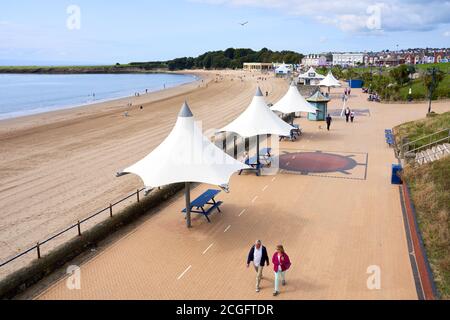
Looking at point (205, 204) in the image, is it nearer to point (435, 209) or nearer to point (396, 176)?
point (435, 209)

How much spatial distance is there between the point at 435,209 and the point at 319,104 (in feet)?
67.3

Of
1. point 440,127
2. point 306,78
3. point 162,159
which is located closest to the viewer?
point 162,159

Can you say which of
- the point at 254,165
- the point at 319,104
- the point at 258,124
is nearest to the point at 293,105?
the point at 319,104

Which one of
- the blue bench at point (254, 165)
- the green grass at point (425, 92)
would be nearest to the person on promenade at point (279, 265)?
the blue bench at point (254, 165)

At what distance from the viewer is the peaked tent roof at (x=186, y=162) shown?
11.5 meters

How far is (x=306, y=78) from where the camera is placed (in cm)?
6159

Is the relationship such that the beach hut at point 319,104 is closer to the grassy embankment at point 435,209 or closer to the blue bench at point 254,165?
the blue bench at point 254,165

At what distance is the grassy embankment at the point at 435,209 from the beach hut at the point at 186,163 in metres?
5.92

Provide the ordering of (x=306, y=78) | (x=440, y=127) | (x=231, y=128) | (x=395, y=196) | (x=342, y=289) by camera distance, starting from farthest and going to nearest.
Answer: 1. (x=306, y=78)
2. (x=440, y=127)
3. (x=231, y=128)
4. (x=395, y=196)
5. (x=342, y=289)

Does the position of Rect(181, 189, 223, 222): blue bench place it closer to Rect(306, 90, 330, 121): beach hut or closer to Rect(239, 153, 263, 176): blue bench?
Rect(239, 153, 263, 176): blue bench
